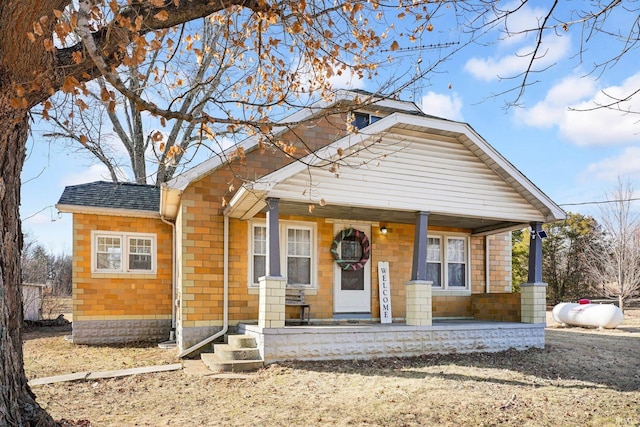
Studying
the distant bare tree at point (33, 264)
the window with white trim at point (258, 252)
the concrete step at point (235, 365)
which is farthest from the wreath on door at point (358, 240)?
the distant bare tree at point (33, 264)

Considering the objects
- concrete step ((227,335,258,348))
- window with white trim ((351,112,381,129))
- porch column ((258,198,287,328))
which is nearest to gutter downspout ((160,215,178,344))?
concrete step ((227,335,258,348))

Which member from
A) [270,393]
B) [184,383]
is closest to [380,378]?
[270,393]

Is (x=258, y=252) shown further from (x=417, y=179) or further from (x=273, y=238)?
(x=417, y=179)

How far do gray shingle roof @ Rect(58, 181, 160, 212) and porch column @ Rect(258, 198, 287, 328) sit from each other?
4.50 meters

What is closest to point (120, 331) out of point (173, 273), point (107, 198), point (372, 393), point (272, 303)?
point (173, 273)

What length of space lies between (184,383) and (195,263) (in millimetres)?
2847

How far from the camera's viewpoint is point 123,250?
11.4m

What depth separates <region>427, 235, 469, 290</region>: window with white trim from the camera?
12.1 meters

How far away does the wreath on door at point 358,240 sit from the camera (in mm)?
10742

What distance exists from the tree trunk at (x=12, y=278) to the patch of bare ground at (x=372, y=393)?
1671 mm

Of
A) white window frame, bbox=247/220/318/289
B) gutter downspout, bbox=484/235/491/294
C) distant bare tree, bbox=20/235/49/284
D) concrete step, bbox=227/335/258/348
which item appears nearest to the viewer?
concrete step, bbox=227/335/258/348

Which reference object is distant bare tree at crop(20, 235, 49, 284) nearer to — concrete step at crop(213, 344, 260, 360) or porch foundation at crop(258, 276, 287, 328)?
concrete step at crop(213, 344, 260, 360)

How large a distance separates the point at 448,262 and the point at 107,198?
8633 millimetres

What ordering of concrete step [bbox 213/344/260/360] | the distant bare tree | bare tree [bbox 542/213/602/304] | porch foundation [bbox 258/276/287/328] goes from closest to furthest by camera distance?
1. concrete step [bbox 213/344/260/360]
2. porch foundation [bbox 258/276/287/328]
3. the distant bare tree
4. bare tree [bbox 542/213/602/304]
